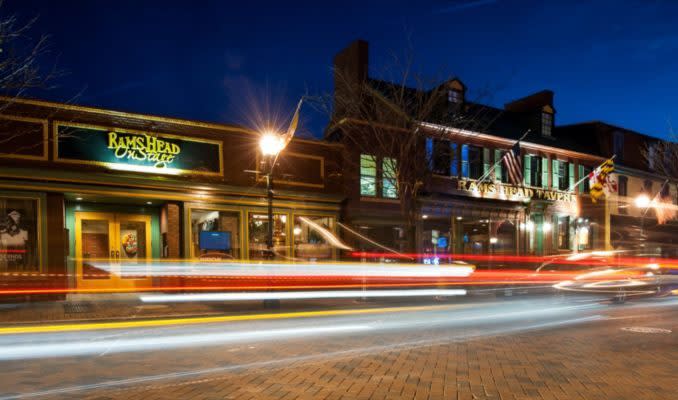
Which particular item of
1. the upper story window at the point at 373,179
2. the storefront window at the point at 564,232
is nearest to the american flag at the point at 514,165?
the storefront window at the point at 564,232

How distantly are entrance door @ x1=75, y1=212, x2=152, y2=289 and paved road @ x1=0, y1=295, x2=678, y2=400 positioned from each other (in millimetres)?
6758

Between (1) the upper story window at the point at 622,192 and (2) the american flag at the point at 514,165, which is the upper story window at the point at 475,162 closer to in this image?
(2) the american flag at the point at 514,165

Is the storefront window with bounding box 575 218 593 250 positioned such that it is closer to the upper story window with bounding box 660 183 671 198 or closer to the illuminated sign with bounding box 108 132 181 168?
the upper story window with bounding box 660 183 671 198

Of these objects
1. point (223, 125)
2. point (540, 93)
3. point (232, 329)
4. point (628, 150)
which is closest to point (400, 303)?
point (232, 329)

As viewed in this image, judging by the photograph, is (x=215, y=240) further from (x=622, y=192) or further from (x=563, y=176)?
(x=622, y=192)

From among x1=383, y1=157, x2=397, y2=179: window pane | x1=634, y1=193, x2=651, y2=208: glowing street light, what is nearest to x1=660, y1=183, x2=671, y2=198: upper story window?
x1=634, y1=193, x2=651, y2=208: glowing street light

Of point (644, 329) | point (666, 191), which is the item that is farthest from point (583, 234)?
point (644, 329)

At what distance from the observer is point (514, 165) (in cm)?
2583

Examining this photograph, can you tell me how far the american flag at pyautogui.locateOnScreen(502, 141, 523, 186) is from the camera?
2461 cm

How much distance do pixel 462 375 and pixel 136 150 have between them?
13413mm

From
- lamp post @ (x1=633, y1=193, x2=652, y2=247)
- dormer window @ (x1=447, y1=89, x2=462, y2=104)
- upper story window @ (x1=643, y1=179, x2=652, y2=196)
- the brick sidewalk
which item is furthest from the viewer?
upper story window @ (x1=643, y1=179, x2=652, y2=196)

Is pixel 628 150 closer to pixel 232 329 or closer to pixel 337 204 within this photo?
pixel 337 204

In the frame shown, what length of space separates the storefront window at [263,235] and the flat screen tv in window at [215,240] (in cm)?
98

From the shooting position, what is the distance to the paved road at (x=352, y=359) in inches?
242
